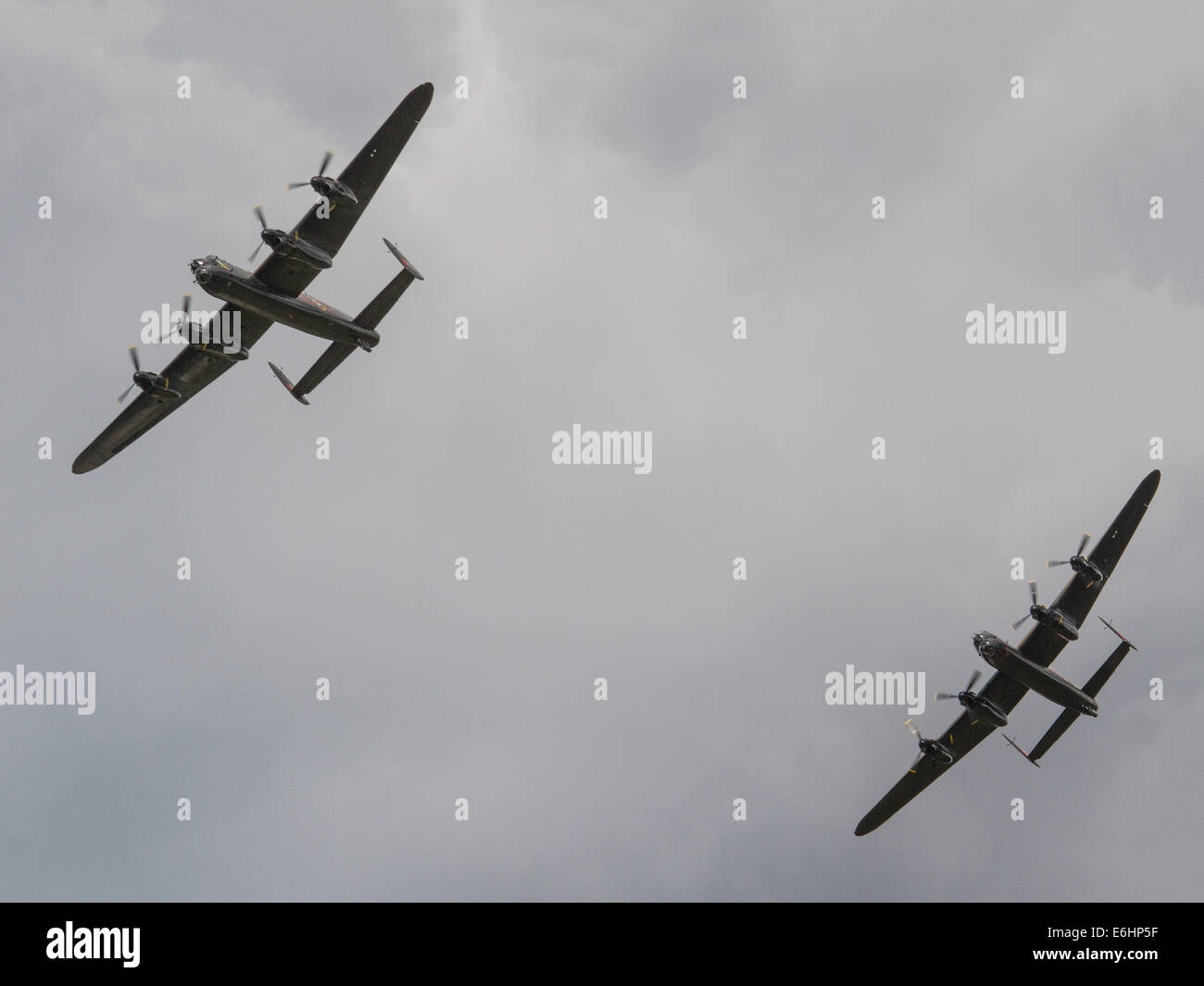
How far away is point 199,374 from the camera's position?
220ft

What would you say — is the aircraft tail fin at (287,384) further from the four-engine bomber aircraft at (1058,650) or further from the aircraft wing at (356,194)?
the four-engine bomber aircraft at (1058,650)

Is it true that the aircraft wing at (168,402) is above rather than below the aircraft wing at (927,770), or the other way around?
above

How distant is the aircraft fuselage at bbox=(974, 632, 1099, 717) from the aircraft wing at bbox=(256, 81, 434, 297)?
1578 inches

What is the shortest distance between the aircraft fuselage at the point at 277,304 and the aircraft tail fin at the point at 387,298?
51cm

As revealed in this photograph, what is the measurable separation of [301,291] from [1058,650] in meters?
46.0

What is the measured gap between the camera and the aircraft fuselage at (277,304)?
5922 centimetres

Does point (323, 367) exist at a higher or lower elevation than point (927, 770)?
higher

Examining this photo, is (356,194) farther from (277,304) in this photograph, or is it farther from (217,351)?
(217,351)

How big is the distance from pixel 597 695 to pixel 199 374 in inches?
1167

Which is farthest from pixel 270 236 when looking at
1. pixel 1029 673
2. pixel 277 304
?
pixel 1029 673

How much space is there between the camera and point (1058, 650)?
68.2m

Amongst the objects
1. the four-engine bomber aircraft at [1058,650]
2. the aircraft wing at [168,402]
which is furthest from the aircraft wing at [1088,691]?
the aircraft wing at [168,402]
